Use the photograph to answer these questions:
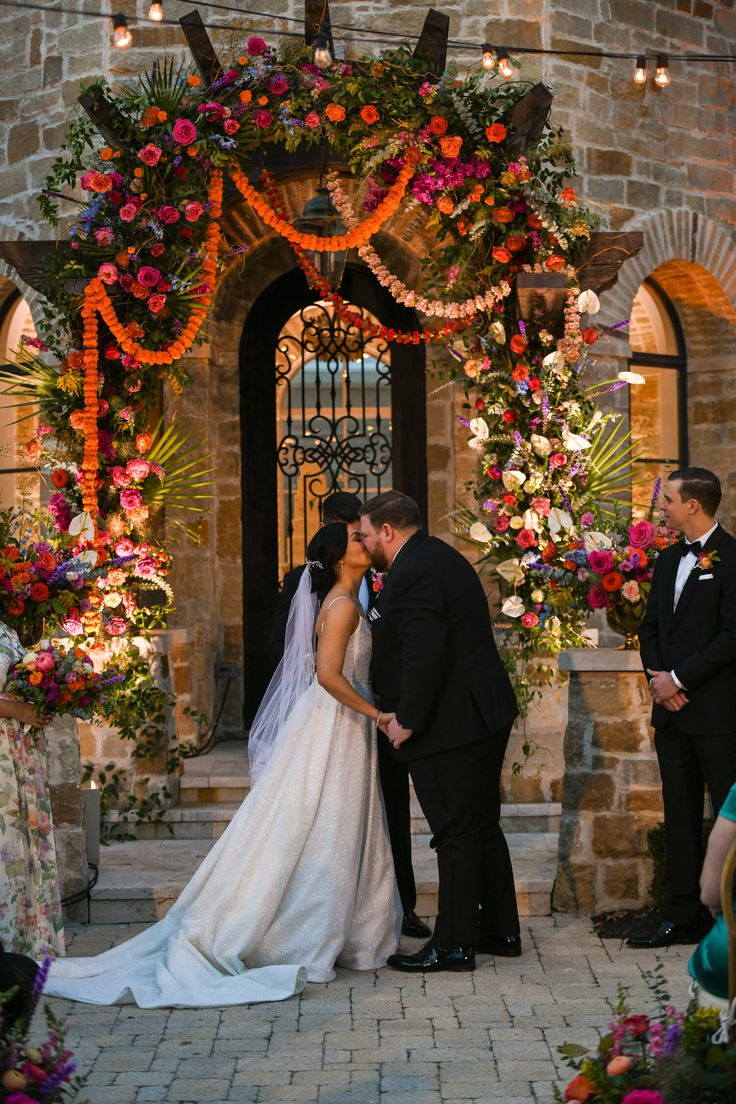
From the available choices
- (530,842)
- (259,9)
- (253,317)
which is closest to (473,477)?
(253,317)

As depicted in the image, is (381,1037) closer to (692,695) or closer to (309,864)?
(309,864)

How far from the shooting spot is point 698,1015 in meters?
2.99

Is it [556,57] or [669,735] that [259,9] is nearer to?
[556,57]

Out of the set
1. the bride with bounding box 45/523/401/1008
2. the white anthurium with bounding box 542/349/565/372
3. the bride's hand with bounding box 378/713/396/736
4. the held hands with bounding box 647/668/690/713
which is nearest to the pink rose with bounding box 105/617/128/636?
the bride with bounding box 45/523/401/1008

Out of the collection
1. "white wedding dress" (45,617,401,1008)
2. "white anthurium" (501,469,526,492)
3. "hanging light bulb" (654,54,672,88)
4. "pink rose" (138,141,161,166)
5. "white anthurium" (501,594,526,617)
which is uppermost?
"hanging light bulb" (654,54,672,88)

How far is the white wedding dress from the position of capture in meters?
5.71

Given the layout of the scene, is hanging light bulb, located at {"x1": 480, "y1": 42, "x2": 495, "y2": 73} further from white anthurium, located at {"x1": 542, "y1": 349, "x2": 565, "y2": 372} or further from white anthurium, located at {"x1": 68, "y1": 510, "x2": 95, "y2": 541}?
white anthurium, located at {"x1": 68, "y1": 510, "x2": 95, "y2": 541}

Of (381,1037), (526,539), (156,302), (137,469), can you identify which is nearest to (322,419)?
(137,469)

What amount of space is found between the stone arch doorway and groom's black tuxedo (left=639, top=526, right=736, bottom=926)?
12.7 feet

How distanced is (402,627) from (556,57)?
16.8 feet

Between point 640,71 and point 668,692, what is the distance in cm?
537

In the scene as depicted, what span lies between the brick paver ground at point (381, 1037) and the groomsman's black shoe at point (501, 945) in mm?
38

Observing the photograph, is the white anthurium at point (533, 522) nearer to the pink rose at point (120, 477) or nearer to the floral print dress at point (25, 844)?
the pink rose at point (120, 477)

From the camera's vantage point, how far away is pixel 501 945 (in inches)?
239
